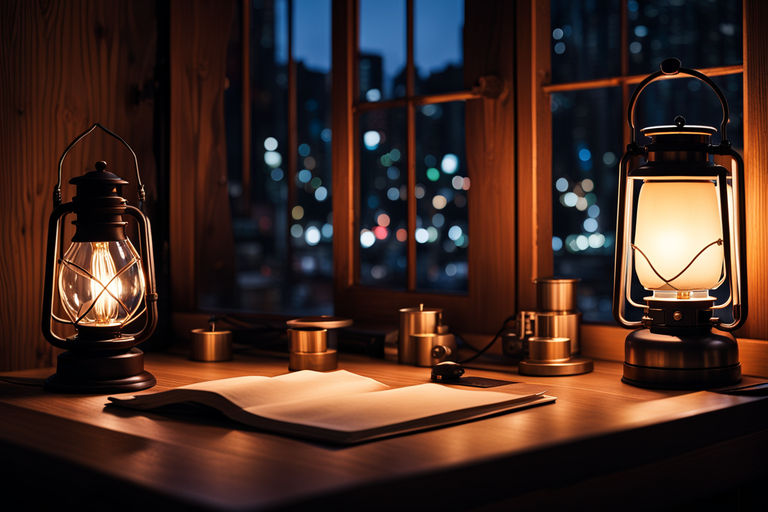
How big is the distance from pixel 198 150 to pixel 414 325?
102cm

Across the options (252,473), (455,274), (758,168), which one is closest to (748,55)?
(758,168)

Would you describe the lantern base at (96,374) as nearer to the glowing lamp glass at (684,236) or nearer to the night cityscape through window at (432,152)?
the glowing lamp glass at (684,236)

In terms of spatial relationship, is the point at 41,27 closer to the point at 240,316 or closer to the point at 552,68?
the point at 240,316

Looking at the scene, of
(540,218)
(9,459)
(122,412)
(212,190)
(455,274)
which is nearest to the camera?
(9,459)

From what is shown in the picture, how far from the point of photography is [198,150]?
250cm

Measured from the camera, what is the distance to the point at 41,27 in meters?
2.12

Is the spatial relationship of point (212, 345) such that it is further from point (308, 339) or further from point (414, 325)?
point (414, 325)

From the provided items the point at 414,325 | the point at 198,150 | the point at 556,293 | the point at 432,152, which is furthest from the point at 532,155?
the point at 432,152

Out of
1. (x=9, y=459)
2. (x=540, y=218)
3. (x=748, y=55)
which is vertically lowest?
(x=9, y=459)

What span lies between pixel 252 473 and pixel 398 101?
4.57 ft

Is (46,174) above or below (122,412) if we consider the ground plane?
above

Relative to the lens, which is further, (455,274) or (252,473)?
(455,274)

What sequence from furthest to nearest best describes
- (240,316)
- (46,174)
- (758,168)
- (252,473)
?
(240,316)
(46,174)
(758,168)
(252,473)

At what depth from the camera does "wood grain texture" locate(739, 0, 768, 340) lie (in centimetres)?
159
